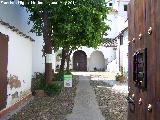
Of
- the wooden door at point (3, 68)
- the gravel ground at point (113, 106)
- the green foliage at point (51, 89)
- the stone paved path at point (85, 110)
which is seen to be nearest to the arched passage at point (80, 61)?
the gravel ground at point (113, 106)

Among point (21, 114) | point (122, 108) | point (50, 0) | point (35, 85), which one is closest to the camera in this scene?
point (21, 114)

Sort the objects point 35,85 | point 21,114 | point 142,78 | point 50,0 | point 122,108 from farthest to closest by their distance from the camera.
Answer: point 35,85 < point 50,0 < point 122,108 < point 21,114 < point 142,78

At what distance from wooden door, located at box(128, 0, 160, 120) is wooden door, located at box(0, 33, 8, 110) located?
22.1 ft

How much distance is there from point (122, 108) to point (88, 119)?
120 inches

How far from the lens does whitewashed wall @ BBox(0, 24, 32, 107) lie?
13.3 metres

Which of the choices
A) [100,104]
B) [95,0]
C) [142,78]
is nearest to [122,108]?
[100,104]

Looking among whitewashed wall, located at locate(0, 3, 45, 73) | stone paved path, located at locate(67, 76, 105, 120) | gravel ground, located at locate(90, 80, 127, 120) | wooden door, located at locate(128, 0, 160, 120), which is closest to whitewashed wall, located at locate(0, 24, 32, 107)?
whitewashed wall, located at locate(0, 3, 45, 73)

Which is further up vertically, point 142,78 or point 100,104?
point 142,78

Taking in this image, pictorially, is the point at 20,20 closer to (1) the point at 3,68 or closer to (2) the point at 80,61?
(1) the point at 3,68

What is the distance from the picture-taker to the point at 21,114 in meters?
12.6

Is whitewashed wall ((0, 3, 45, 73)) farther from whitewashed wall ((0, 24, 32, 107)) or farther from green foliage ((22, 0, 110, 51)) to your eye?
whitewashed wall ((0, 24, 32, 107))

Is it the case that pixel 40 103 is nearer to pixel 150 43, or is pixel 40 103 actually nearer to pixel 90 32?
pixel 90 32

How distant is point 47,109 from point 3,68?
2.71 m

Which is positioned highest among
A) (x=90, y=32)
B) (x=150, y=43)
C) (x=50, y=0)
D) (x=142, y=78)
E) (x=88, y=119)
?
(x=50, y=0)
